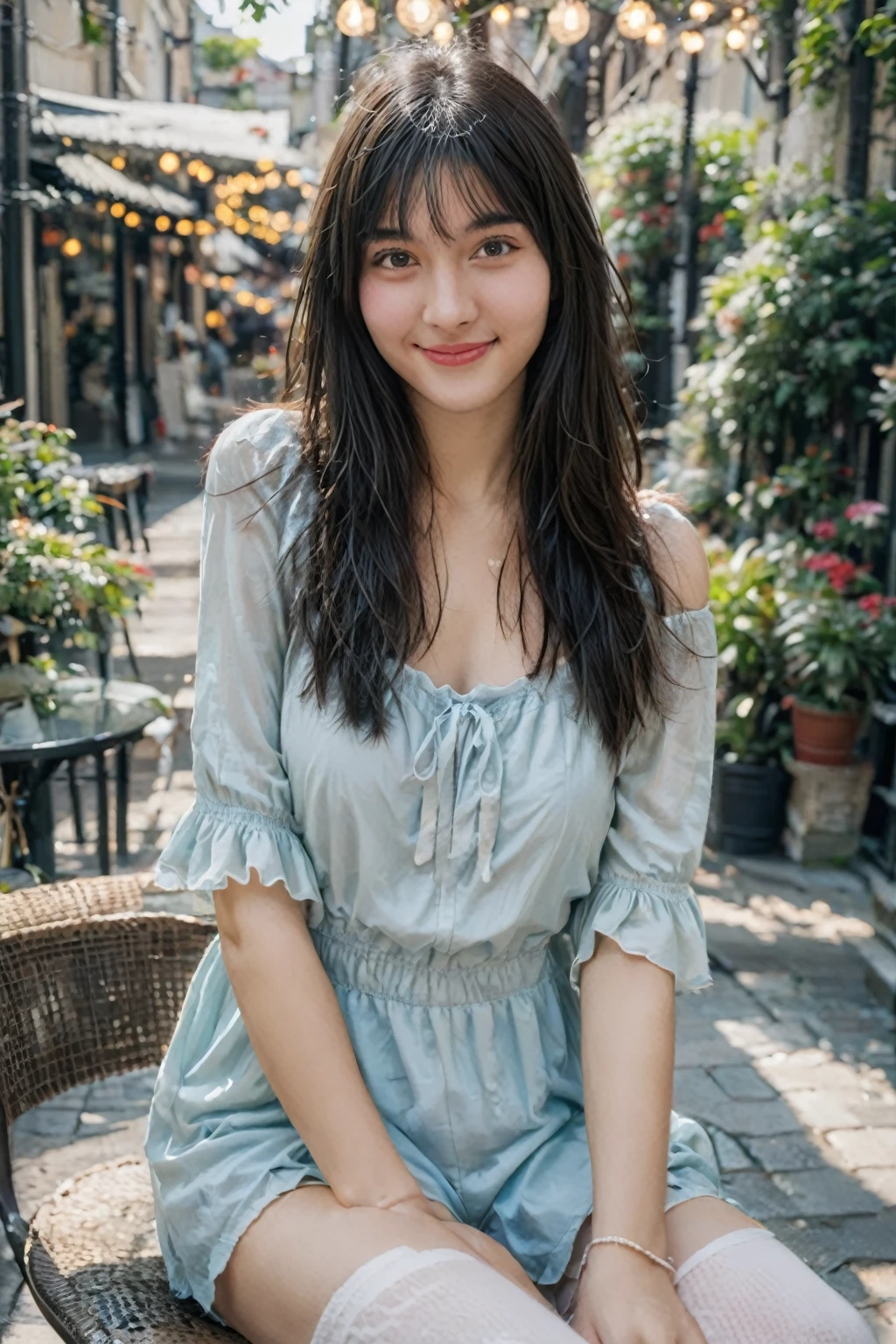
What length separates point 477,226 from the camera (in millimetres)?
1756

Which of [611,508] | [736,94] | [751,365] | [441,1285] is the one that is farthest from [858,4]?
[736,94]

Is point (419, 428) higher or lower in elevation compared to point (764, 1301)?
higher

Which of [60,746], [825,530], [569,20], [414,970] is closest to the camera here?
[414,970]

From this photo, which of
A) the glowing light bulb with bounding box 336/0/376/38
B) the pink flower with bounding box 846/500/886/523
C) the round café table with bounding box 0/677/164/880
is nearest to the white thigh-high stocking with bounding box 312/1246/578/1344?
the round café table with bounding box 0/677/164/880

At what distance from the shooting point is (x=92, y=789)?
656 cm

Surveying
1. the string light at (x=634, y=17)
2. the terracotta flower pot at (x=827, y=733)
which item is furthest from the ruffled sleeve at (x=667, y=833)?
A: the string light at (x=634, y=17)

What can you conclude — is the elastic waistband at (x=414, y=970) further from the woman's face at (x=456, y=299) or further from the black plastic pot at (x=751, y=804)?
the black plastic pot at (x=751, y=804)

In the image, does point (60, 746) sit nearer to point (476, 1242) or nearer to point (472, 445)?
point (472, 445)

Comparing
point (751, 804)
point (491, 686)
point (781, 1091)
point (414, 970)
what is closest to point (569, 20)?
point (751, 804)

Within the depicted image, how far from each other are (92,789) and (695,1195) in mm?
5150

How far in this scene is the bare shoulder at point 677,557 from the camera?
1.95m

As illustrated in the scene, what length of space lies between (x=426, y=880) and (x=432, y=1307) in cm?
50

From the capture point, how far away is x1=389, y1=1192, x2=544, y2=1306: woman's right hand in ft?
5.16

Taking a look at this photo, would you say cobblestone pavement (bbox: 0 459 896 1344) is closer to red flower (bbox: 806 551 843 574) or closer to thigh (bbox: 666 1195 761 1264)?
red flower (bbox: 806 551 843 574)
